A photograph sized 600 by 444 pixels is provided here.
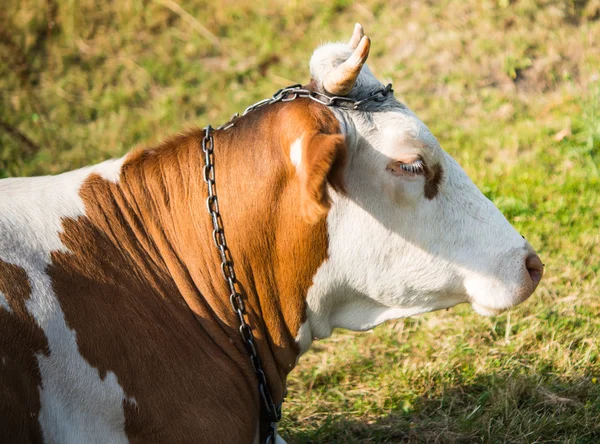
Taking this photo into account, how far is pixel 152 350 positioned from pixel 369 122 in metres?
1.18

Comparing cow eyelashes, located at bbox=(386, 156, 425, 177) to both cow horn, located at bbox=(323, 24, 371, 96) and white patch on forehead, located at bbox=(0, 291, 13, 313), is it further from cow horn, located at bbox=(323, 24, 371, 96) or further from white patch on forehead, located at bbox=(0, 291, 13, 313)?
white patch on forehead, located at bbox=(0, 291, 13, 313)

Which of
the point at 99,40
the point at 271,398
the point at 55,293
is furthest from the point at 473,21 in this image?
the point at 55,293

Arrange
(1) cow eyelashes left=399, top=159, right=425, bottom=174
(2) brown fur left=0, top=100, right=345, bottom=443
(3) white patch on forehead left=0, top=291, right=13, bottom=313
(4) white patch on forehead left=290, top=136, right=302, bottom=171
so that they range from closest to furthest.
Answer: (3) white patch on forehead left=0, top=291, right=13, bottom=313 → (2) brown fur left=0, top=100, right=345, bottom=443 → (4) white patch on forehead left=290, top=136, right=302, bottom=171 → (1) cow eyelashes left=399, top=159, right=425, bottom=174

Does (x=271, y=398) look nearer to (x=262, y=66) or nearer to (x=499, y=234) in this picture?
(x=499, y=234)

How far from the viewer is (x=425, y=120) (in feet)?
21.9

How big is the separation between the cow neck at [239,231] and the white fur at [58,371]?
1.28ft

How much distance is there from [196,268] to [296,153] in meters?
0.61

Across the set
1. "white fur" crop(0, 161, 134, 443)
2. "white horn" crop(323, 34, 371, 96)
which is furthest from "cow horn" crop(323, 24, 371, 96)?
"white fur" crop(0, 161, 134, 443)

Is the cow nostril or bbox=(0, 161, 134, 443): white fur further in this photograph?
the cow nostril

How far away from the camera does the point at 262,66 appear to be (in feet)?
26.8

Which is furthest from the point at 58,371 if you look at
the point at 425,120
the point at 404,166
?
the point at 425,120

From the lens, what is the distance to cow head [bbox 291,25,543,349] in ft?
9.47

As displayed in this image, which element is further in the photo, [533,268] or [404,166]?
[533,268]

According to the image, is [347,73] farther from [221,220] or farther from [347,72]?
[221,220]
